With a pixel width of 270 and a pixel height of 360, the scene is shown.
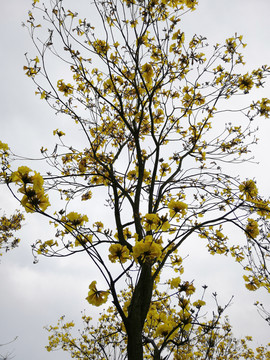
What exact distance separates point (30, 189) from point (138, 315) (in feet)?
5.09

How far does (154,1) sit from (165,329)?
4034mm

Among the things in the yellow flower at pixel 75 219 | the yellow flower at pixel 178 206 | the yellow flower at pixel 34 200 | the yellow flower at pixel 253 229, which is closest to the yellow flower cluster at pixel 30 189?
the yellow flower at pixel 34 200

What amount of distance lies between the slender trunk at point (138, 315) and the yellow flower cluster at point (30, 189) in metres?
0.91

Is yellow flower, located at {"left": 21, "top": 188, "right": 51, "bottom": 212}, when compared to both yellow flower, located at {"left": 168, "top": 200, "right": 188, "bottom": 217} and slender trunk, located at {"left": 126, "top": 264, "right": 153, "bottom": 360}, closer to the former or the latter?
slender trunk, located at {"left": 126, "top": 264, "right": 153, "bottom": 360}

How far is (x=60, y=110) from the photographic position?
390cm

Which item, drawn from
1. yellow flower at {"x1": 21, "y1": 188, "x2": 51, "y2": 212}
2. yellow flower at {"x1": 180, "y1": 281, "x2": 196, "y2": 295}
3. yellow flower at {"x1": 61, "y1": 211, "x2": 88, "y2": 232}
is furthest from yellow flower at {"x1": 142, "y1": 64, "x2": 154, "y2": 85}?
yellow flower at {"x1": 180, "y1": 281, "x2": 196, "y2": 295}

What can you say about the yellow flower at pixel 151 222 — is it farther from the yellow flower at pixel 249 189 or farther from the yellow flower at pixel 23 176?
the yellow flower at pixel 249 189

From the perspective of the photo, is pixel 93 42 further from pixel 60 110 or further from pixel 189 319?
pixel 189 319

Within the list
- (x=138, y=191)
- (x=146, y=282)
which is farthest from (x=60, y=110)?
(x=146, y=282)

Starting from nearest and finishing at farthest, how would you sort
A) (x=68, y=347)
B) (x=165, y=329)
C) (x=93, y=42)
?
(x=165, y=329), (x=93, y=42), (x=68, y=347)

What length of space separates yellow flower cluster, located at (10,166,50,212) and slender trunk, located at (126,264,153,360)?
91 cm

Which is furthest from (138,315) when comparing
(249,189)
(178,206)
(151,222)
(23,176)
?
(249,189)

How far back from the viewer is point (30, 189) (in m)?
1.45

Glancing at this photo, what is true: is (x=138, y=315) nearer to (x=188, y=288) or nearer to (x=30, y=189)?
(x=188, y=288)
